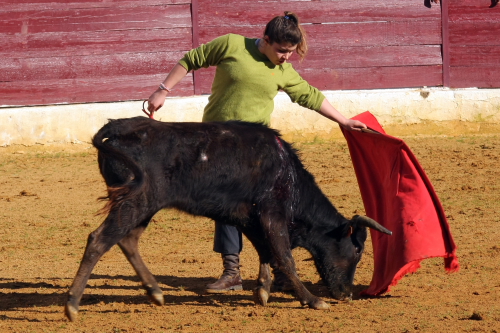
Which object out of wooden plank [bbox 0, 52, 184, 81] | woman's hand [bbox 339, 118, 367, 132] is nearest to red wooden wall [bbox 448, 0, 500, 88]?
wooden plank [bbox 0, 52, 184, 81]

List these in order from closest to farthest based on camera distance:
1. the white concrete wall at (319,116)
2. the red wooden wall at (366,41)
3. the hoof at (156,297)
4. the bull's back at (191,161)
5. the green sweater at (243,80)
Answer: the bull's back at (191,161) → the hoof at (156,297) → the green sweater at (243,80) → the white concrete wall at (319,116) → the red wooden wall at (366,41)

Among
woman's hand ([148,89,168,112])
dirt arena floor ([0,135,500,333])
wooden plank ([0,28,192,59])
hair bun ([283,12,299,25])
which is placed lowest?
dirt arena floor ([0,135,500,333])

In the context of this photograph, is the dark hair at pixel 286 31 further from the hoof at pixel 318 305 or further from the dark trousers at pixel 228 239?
the hoof at pixel 318 305

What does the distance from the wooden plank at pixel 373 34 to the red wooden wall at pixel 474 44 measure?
0.32 m

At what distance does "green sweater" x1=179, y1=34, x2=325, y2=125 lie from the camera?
4781 millimetres

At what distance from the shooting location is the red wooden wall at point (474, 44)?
37.1 feet

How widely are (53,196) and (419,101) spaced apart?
17.2 feet

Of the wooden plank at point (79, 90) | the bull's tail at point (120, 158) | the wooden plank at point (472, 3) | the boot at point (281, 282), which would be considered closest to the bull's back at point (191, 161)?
the bull's tail at point (120, 158)

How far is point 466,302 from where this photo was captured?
4.62m

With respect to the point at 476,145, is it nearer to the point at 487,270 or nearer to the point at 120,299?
the point at 487,270

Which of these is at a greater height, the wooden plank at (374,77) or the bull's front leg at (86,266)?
the wooden plank at (374,77)

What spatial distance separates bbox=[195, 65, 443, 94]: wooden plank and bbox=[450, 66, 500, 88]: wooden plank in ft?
0.79

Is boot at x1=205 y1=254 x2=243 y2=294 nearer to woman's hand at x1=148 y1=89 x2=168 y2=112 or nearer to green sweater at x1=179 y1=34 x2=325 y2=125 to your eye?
green sweater at x1=179 y1=34 x2=325 y2=125

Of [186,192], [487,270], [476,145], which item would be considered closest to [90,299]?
[186,192]
